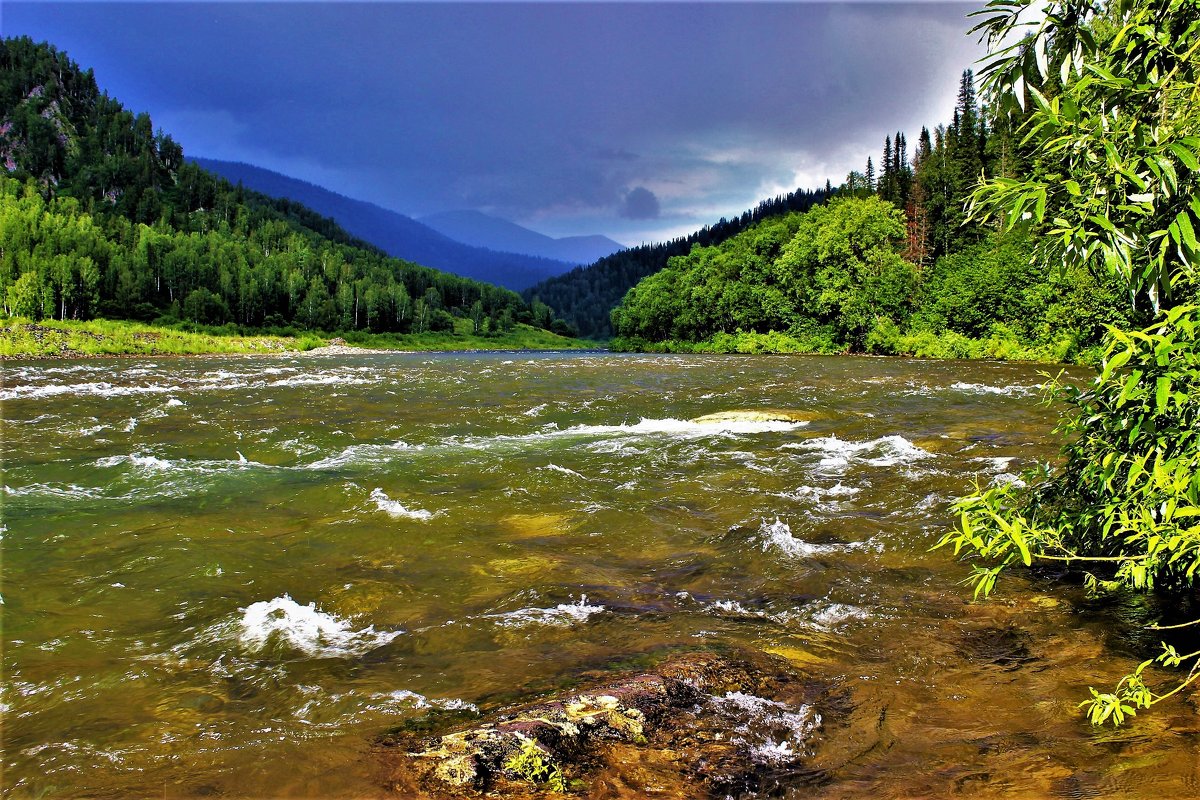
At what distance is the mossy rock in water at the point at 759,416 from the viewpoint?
19.5 m

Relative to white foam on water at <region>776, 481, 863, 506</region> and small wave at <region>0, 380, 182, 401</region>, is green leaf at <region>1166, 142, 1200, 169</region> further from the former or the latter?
small wave at <region>0, 380, 182, 401</region>

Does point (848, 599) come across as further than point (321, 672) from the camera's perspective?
Yes

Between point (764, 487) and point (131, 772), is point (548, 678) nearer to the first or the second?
point (131, 772)

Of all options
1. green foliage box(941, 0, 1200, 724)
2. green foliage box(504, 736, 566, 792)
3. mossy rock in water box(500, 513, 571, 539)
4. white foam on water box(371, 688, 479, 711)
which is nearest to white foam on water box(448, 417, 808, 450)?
mossy rock in water box(500, 513, 571, 539)

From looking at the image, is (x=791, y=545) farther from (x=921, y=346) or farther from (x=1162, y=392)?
(x=921, y=346)

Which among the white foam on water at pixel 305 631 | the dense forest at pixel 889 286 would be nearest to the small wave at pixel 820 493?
the white foam on water at pixel 305 631

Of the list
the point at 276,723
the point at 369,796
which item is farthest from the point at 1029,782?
the point at 276,723

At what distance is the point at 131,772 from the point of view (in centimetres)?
432

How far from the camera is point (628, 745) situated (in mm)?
4207

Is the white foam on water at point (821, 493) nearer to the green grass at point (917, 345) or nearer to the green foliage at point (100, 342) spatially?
the green grass at point (917, 345)

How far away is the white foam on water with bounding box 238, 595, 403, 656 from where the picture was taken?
20.6ft

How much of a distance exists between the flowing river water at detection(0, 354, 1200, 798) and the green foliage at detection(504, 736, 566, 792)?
3.25ft

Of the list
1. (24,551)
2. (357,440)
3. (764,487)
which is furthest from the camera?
Result: (357,440)

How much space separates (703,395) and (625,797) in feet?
81.1
